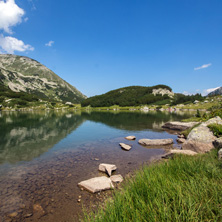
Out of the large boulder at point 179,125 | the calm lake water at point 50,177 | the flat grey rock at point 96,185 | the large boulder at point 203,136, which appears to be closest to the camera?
the calm lake water at point 50,177

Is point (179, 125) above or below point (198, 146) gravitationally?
below

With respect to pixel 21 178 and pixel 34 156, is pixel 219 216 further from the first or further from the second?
pixel 34 156

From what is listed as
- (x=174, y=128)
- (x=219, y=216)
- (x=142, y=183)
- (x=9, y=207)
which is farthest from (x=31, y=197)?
(x=174, y=128)

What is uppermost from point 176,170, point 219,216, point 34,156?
point 219,216

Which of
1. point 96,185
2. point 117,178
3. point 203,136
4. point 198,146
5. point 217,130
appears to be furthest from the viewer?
point 217,130

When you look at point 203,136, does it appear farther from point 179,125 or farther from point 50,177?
point 179,125

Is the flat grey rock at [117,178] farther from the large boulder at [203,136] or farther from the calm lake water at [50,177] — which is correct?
the large boulder at [203,136]

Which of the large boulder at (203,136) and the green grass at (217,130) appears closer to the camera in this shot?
the large boulder at (203,136)

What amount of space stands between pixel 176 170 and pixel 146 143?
58.3ft

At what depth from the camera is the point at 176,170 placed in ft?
26.0

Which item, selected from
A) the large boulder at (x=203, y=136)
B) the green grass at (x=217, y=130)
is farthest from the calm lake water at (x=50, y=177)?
the green grass at (x=217, y=130)

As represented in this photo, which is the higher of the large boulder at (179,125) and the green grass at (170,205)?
the green grass at (170,205)

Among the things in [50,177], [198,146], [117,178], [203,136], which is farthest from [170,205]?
[203,136]

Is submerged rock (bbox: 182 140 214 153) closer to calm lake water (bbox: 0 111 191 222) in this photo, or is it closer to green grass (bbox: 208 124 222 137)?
green grass (bbox: 208 124 222 137)
